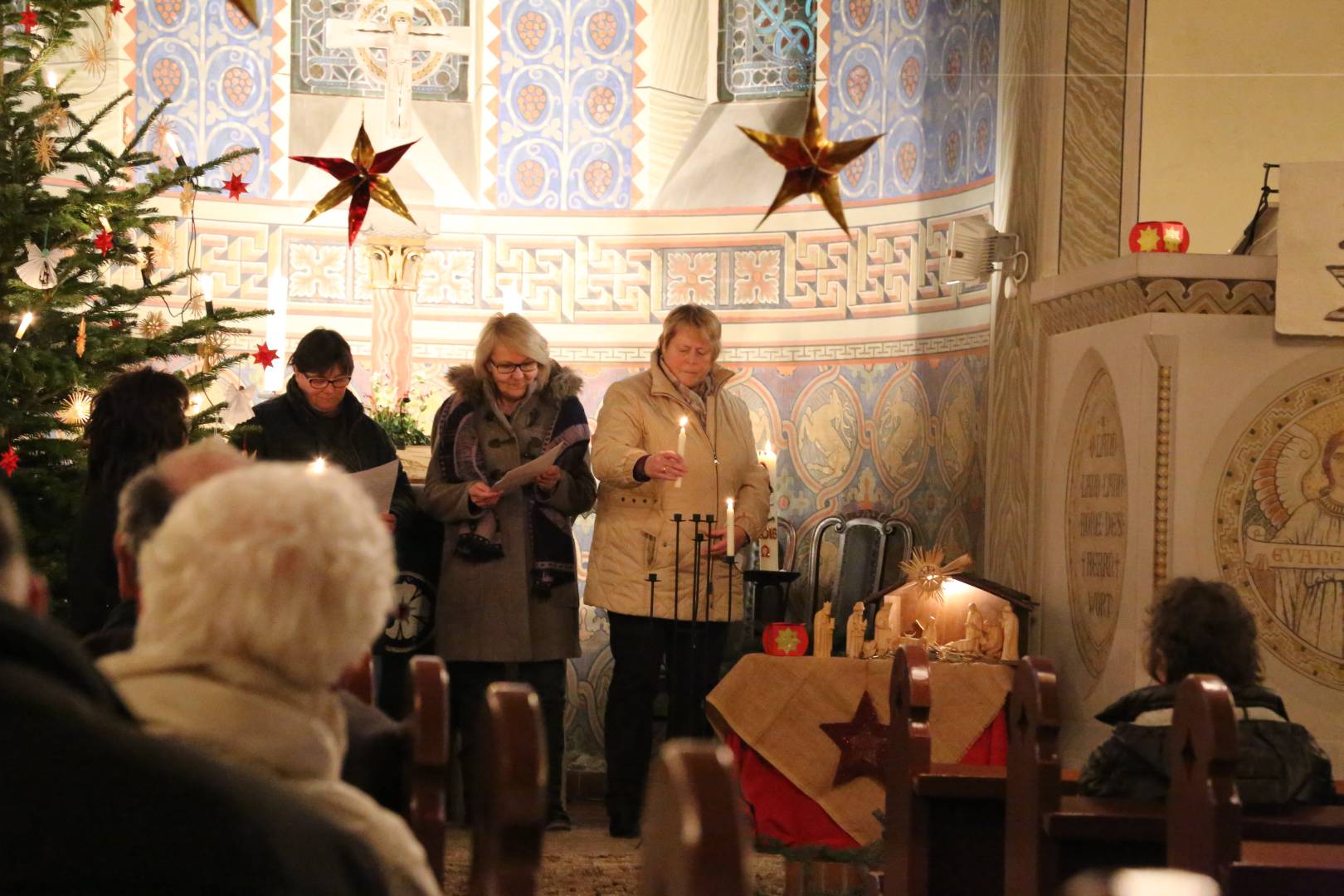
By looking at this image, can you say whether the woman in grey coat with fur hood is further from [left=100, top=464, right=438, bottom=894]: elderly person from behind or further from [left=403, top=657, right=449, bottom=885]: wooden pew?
[left=100, top=464, right=438, bottom=894]: elderly person from behind

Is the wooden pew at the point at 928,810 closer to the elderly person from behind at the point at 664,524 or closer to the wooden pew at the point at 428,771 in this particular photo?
the elderly person from behind at the point at 664,524

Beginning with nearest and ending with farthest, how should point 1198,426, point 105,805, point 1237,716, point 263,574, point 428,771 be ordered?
point 105,805 → point 263,574 → point 428,771 → point 1237,716 → point 1198,426

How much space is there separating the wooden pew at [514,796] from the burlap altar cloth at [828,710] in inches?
155

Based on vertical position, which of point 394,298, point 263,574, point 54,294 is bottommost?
point 263,574

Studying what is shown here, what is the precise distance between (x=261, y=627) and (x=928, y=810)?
2.80 m

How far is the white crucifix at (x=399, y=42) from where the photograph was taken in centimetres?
934

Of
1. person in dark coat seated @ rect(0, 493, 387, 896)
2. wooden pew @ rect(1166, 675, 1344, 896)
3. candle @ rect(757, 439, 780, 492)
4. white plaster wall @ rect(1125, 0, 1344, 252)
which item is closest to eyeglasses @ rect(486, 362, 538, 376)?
candle @ rect(757, 439, 780, 492)

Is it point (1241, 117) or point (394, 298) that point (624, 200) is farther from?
point (1241, 117)

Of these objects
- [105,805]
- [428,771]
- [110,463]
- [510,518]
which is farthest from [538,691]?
[105,805]

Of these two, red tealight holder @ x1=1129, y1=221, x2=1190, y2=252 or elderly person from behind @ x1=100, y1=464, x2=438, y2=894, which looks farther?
red tealight holder @ x1=1129, y1=221, x2=1190, y2=252

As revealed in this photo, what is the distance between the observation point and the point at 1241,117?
7234 mm

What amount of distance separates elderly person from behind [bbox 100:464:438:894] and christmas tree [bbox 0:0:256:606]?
333 cm

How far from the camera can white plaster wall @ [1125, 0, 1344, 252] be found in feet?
23.6

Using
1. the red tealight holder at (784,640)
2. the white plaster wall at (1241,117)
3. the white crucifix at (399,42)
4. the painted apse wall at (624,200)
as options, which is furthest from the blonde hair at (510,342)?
the white crucifix at (399,42)
